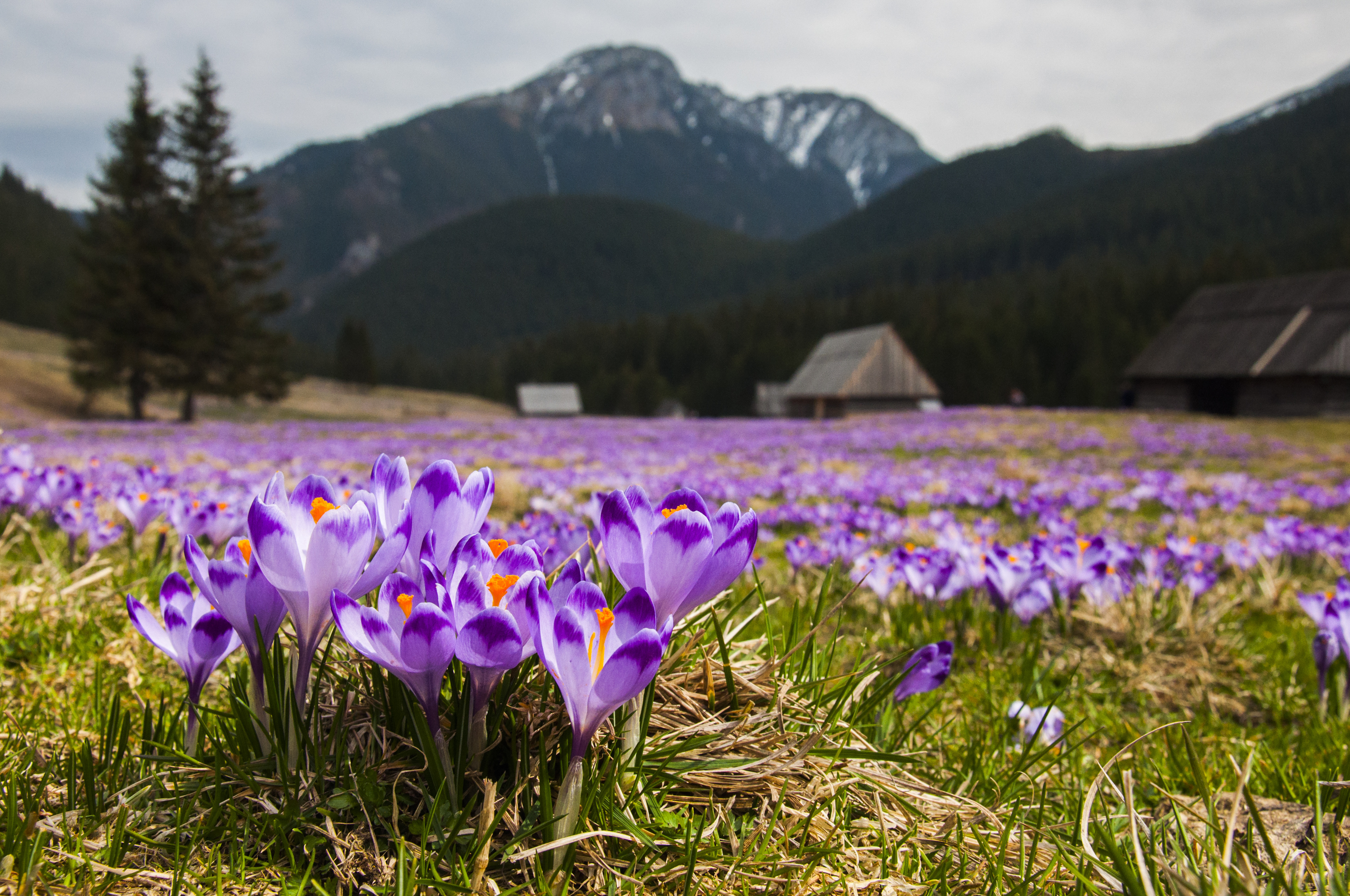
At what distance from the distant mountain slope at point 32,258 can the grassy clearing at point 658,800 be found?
7876 cm

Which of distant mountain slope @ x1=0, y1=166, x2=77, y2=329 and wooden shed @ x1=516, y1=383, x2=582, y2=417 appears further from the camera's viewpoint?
distant mountain slope @ x1=0, y1=166, x2=77, y2=329

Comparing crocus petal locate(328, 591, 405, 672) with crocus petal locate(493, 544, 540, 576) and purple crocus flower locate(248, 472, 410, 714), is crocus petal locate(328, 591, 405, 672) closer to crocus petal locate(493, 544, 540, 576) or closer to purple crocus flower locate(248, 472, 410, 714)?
purple crocus flower locate(248, 472, 410, 714)

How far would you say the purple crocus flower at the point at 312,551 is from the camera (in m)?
1.06

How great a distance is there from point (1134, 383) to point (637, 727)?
4498 cm

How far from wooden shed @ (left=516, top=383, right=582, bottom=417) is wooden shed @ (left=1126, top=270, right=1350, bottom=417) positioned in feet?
169

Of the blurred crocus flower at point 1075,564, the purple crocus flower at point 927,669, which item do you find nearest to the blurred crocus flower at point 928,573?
the blurred crocus flower at point 1075,564

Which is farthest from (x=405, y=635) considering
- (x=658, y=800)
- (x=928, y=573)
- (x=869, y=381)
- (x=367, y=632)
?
(x=869, y=381)

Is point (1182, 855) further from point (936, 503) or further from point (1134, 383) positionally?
point (1134, 383)

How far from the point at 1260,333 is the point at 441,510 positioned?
40383mm

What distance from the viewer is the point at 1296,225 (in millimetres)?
107938

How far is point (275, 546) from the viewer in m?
1.06

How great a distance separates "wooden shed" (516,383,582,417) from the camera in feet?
249

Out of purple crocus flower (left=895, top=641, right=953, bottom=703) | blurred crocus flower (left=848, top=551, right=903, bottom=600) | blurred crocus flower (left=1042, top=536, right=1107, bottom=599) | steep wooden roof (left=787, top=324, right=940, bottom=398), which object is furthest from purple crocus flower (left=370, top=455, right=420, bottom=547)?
steep wooden roof (left=787, top=324, right=940, bottom=398)

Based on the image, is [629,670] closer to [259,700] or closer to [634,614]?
[634,614]
